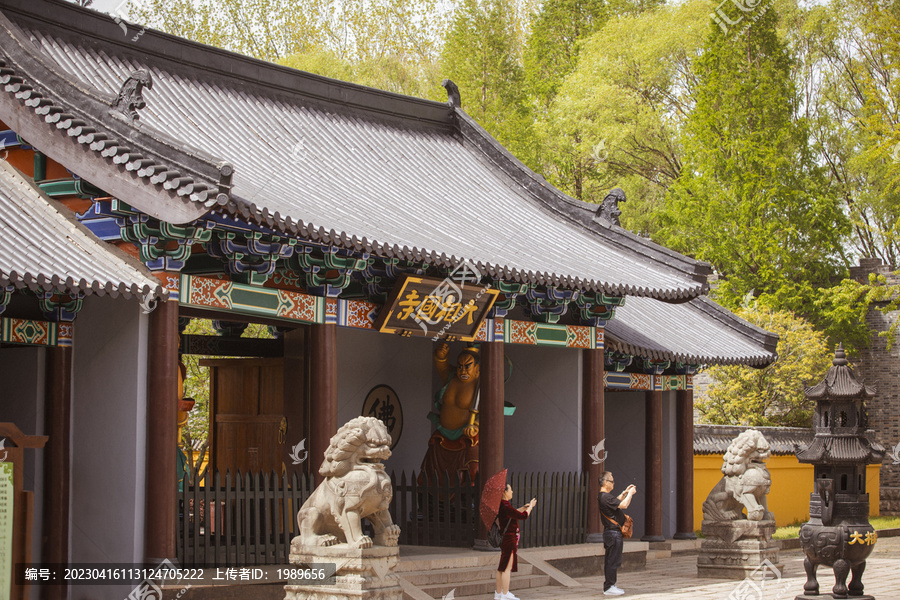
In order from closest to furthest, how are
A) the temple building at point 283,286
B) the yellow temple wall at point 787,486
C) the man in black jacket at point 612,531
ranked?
1. the temple building at point 283,286
2. the man in black jacket at point 612,531
3. the yellow temple wall at point 787,486

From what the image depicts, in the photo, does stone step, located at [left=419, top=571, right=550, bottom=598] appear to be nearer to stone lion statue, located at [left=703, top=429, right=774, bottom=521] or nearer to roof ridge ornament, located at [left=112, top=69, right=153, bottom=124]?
stone lion statue, located at [left=703, top=429, right=774, bottom=521]

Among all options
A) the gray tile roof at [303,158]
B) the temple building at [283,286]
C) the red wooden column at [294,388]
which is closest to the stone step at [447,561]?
the temple building at [283,286]

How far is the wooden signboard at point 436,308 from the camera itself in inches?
462

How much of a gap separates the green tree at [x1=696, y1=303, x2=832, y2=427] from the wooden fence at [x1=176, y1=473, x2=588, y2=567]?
11.2 metres

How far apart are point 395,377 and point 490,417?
2515 millimetres

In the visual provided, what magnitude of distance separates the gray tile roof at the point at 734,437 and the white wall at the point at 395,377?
19.0ft

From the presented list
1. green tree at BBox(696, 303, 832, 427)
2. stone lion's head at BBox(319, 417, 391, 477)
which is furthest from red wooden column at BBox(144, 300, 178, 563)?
green tree at BBox(696, 303, 832, 427)

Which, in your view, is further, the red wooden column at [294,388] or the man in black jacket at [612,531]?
the red wooden column at [294,388]

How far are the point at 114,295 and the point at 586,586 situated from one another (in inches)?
250

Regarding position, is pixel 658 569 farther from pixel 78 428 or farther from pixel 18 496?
pixel 18 496

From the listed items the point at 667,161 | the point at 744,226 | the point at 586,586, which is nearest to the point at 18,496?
the point at 586,586

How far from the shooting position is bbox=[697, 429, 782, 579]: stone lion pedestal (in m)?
13.1

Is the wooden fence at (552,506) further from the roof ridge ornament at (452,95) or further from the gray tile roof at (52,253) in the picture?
the roof ridge ornament at (452,95)

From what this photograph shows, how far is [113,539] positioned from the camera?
9.55m
